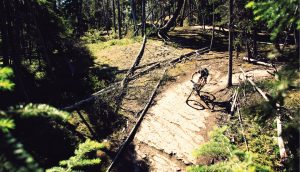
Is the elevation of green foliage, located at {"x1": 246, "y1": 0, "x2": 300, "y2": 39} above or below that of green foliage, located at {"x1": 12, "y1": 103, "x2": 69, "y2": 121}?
above

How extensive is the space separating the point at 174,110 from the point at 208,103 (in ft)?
6.08

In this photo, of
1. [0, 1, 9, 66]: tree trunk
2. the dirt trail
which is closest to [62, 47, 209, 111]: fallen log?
the dirt trail

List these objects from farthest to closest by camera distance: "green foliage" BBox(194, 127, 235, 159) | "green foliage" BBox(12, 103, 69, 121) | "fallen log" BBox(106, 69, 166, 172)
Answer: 1. "fallen log" BBox(106, 69, 166, 172)
2. "green foliage" BBox(194, 127, 235, 159)
3. "green foliage" BBox(12, 103, 69, 121)

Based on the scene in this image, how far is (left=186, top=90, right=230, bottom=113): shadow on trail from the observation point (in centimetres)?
1467

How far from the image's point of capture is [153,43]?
93.4ft

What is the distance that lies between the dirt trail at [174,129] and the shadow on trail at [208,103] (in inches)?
2.0

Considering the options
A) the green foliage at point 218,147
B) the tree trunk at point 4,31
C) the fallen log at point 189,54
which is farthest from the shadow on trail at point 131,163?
the fallen log at point 189,54

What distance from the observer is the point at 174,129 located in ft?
44.1

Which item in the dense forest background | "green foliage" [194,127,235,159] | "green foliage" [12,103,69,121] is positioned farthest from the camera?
"green foliage" [194,127,235,159]

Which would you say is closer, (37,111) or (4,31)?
(37,111)

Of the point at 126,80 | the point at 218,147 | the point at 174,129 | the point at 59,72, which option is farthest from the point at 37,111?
the point at 59,72

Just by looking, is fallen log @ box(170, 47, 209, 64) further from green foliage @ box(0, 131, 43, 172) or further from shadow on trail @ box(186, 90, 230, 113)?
green foliage @ box(0, 131, 43, 172)

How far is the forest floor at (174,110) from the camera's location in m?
11.8

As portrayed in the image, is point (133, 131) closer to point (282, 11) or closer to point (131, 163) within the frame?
point (131, 163)
